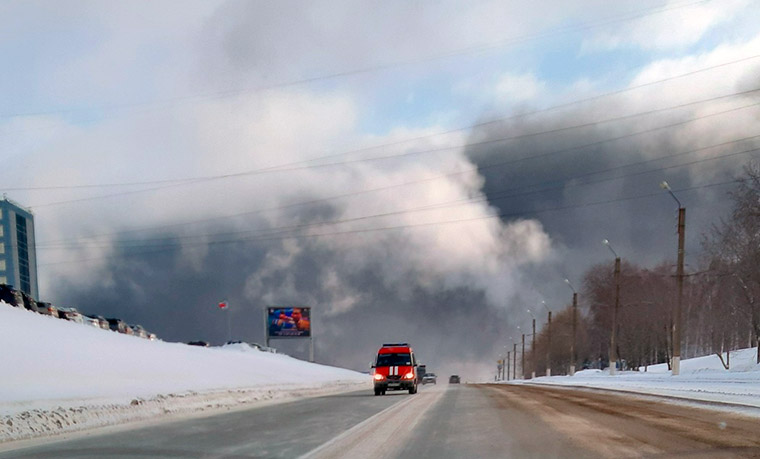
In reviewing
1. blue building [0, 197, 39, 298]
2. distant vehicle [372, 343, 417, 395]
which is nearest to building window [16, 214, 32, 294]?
blue building [0, 197, 39, 298]

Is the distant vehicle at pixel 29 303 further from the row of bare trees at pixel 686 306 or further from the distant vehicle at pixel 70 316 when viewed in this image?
the row of bare trees at pixel 686 306

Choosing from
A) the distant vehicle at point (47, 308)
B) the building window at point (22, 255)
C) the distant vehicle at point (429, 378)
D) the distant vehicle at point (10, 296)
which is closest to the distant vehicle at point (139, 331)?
the distant vehicle at point (47, 308)

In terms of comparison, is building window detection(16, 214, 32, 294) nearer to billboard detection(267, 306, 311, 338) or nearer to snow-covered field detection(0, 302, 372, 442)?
billboard detection(267, 306, 311, 338)

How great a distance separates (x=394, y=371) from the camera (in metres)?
44.2

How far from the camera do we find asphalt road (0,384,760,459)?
1158 centimetres

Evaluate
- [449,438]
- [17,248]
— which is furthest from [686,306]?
[17,248]

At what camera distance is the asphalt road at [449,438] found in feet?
38.0

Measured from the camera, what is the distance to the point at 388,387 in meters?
43.8

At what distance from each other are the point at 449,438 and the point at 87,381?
19.4 metres

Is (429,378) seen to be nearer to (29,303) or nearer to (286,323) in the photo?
(286,323)

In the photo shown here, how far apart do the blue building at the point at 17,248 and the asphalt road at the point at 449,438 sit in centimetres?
14433

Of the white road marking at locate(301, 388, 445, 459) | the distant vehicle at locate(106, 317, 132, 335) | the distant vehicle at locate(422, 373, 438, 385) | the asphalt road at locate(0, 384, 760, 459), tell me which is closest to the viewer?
the asphalt road at locate(0, 384, 760, 459)

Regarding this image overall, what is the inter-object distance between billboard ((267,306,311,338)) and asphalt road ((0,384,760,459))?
91.2 meters

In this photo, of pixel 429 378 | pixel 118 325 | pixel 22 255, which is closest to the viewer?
pixel 118 325
